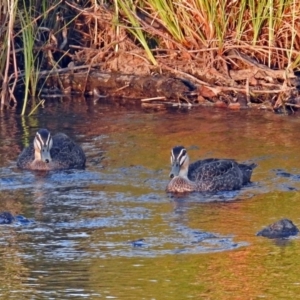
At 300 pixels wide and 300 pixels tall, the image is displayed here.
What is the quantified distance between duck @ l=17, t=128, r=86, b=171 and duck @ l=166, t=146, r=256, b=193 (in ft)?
4.52

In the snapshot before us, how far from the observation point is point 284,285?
731 centimetres

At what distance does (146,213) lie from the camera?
971cm

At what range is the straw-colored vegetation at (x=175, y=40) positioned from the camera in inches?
586

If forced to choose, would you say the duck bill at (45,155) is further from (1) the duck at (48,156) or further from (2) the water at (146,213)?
(2) the water at (146,213)

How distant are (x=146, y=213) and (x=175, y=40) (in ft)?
20.4

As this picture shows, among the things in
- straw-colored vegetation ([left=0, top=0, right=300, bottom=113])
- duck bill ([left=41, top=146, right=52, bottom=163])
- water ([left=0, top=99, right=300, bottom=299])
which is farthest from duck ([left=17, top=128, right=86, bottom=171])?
straw-colored vegetation ([left=0, top=0, right=300, bottom=113])

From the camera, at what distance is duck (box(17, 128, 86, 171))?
11.9 metres

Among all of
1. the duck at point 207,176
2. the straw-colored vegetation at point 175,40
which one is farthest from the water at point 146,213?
the straw-colored vegetation at point 175,40

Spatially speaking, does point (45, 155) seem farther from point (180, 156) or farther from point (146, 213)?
point (146, 213)

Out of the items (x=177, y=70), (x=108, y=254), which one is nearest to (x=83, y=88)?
(x=177, y=70)

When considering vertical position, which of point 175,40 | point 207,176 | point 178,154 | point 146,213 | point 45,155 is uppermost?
point 175,40

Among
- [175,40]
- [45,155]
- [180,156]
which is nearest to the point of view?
[180,156]

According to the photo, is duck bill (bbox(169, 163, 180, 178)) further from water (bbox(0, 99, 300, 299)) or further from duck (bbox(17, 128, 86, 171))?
duck (bbox(17, 128, 86, 171))

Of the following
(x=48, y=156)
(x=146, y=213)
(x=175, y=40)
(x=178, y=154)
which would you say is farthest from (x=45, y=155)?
(x=175, y=40)
